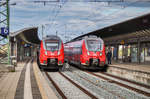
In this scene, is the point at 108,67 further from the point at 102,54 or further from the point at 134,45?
the point at 134,45

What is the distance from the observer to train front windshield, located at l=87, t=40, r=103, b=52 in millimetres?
20828

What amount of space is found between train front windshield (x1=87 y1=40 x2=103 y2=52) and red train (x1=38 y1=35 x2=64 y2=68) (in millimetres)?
2485

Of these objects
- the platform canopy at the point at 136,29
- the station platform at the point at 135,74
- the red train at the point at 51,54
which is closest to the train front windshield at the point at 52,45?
the red train at the point at 51,54

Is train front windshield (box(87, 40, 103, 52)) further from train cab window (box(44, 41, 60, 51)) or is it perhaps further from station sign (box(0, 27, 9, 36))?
station sign (box(0, 27, 9, 36))

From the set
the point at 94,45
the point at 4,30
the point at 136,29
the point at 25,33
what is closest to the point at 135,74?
the point at 94,45

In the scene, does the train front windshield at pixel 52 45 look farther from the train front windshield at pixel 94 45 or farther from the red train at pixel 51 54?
the train front windshield at pixel 94 45

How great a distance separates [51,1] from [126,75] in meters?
8.16

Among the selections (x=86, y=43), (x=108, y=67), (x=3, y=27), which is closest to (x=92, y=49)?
(x=86, y=43)

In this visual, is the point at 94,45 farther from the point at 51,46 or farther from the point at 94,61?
the point at 51,46

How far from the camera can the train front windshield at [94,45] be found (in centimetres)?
2083

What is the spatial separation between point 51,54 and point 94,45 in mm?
3858

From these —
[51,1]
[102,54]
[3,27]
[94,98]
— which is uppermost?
[51,1]

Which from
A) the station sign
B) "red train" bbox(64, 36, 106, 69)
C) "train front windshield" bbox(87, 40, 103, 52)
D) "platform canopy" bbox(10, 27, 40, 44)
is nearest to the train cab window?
"red train" bbox(64, 36, 106, 69)

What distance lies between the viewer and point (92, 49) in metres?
20.8
